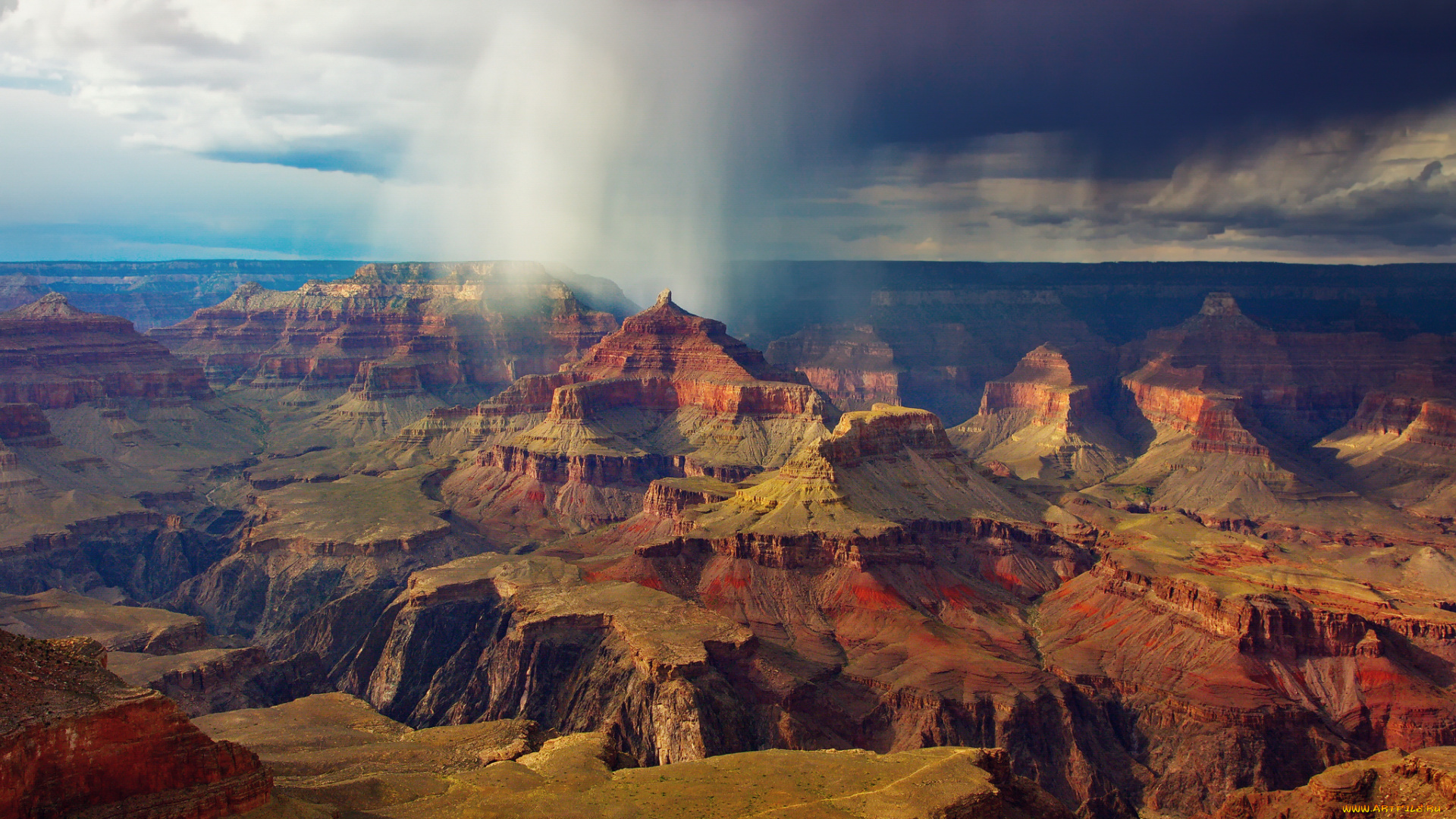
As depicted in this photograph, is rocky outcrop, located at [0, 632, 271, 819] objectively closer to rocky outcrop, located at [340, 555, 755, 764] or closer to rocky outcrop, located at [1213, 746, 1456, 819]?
rocky outcrop, located at [340, 555, 755, 764]

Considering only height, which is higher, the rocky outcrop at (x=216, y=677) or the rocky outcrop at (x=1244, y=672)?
the rocky outcrop at (x=1244, y=672)

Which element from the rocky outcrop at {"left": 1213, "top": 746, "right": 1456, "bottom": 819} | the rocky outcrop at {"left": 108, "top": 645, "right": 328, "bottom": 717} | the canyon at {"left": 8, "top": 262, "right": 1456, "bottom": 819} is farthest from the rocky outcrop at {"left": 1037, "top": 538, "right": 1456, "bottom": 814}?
the rocky outcrop at {"left": 108, "top": 645, "right": 328, "bottom": 717}

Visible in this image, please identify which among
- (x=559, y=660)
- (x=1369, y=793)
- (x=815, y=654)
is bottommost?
(x=559, y=660)

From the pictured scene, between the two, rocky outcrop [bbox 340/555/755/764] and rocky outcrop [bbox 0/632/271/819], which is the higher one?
rocky outcrop [bbox 0/632/271/819]

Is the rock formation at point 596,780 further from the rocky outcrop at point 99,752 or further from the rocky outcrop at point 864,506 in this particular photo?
the rocky outcrop at point 864,506

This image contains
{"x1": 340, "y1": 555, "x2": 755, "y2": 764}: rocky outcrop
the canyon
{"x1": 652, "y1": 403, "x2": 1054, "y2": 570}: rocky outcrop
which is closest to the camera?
the canyon

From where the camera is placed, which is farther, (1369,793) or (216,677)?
(216,677)

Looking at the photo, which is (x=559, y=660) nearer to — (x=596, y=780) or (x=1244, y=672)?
(x=596, y=780)

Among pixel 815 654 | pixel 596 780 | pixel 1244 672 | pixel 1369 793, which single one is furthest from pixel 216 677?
pixel 1244 672

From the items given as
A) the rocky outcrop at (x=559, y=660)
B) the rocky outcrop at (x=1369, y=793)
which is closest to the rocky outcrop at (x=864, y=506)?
the rocky outcrop at (x=559, y=660)
